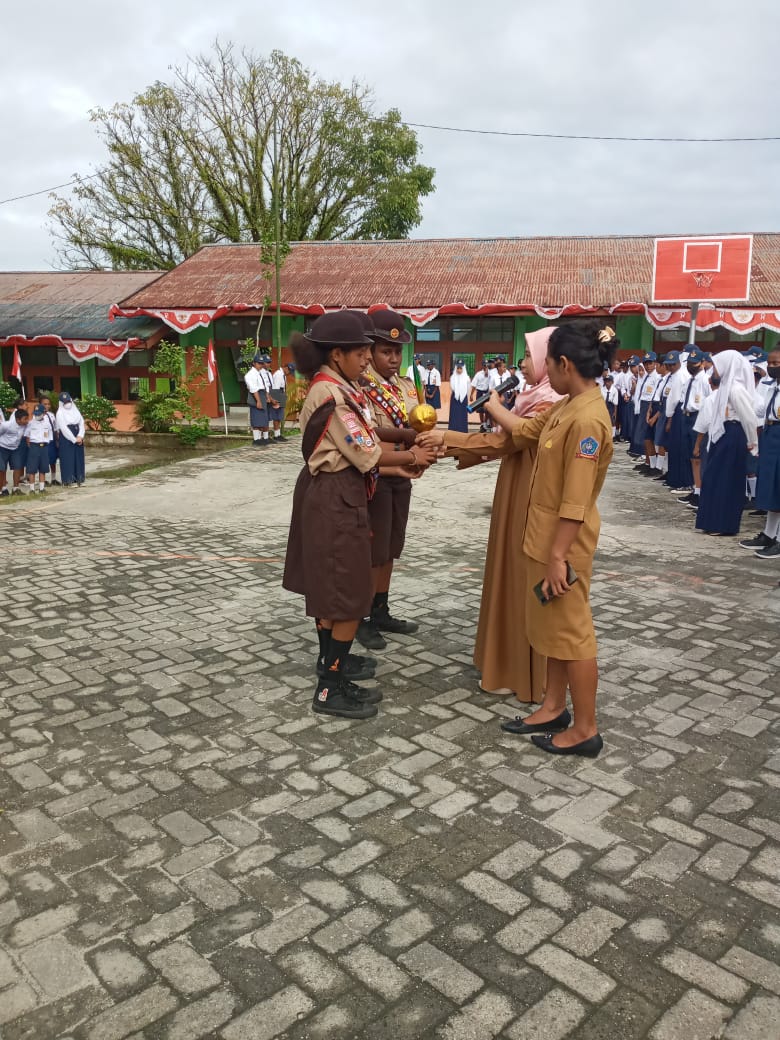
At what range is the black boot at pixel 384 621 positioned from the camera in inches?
206

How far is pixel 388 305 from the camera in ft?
63.6

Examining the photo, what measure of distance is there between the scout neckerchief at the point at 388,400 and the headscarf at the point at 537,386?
934 millimetres

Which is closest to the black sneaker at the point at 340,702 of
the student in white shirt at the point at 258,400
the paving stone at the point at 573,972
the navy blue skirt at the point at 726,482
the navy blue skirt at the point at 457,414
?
the paving stone at the point at 573,972

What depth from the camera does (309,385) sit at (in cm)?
391

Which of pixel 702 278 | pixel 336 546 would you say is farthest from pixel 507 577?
pixel 702 278

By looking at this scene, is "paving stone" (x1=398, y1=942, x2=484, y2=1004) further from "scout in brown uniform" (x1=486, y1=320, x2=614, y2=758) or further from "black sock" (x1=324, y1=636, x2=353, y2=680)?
"black sock" (x1=324, y1=636, x2=353, y2=680)

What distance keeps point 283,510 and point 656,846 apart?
7213 mm

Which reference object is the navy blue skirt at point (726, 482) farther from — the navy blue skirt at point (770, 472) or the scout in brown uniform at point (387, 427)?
the scout in brown uniform at point (387, 427)

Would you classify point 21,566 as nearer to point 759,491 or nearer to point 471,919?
point 471,919

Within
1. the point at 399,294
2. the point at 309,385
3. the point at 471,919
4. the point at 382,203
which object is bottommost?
the point at 471,919

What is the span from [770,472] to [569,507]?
16.6 feet

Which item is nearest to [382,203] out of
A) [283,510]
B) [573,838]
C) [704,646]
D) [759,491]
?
[283,510]

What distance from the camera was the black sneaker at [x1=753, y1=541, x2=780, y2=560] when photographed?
7.38m

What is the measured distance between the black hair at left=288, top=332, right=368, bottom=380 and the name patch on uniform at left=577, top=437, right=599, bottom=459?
1.15 m
